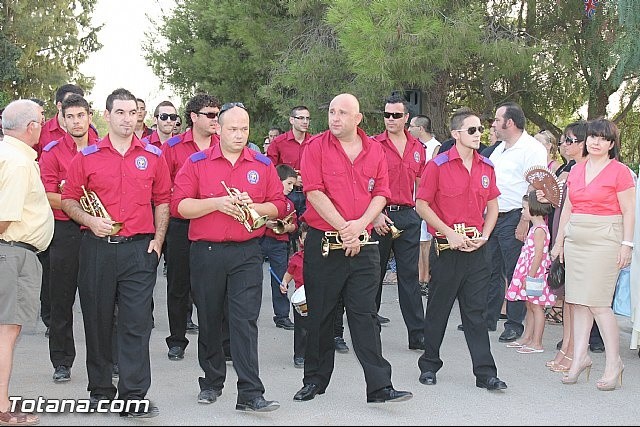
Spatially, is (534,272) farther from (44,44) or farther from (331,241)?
(44,44)

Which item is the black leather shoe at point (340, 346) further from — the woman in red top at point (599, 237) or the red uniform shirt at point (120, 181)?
the red uniform shirt at point (120, 181)

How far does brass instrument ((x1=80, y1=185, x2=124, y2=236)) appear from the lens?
5.95m

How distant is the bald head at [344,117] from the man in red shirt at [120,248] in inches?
51.0

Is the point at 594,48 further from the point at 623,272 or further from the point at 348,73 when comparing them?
the point at 623,272

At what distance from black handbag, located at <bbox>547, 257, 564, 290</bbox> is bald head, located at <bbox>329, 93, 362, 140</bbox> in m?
2.31

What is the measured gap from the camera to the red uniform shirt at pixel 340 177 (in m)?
6.25

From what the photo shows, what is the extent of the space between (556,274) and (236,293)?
9.57 feet

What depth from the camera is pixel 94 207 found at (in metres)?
6.05

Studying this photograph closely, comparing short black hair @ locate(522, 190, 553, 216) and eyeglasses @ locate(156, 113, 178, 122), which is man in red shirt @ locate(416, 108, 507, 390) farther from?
eyeglasses @ locate(156, 113, 178, 122)

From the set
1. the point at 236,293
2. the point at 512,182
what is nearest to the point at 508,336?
the point at 512,182

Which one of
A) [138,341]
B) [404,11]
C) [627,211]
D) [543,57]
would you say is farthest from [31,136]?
[543,57]

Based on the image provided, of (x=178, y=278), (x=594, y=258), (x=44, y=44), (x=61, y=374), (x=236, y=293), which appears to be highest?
(x=44, y=44)

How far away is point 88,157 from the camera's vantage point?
6.08m

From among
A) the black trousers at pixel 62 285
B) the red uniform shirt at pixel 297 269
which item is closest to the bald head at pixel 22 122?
the black trousers at pixel 62 285
